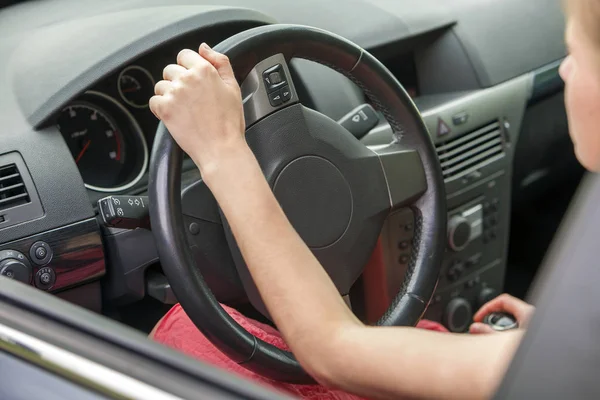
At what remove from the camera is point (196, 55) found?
3.88 feet

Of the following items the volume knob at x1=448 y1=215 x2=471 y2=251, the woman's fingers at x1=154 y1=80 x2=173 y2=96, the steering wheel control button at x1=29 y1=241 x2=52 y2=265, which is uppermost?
the woman's fingers at x1=154 y1=80 x2=173 y2=96

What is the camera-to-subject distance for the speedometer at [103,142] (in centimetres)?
157

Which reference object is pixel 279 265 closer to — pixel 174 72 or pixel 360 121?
pixel 174 72

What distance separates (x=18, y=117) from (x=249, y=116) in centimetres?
41

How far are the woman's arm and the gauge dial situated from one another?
0.48 m

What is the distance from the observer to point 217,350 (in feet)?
4.43

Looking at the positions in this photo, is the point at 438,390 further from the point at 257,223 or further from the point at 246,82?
the point at 246,82

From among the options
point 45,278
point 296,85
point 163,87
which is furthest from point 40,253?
point 296,85

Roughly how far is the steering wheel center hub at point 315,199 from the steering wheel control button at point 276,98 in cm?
9

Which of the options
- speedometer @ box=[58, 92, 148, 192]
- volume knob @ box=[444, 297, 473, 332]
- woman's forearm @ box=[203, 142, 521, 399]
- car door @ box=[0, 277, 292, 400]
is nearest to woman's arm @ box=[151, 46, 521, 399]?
woman's forearm @ box=[203, 142, 521, 399]

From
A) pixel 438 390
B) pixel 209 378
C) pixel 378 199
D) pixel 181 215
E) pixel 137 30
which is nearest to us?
pixel 209 378

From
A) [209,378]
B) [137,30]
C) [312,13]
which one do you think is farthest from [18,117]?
[209,378]

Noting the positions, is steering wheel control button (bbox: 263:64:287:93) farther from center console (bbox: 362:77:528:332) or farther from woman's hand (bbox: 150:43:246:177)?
center console (bbox: 362:77:528:332)

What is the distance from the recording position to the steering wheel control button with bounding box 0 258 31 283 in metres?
1.34
